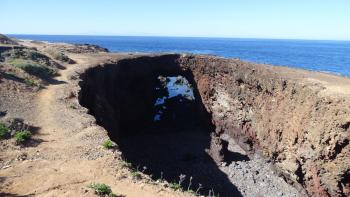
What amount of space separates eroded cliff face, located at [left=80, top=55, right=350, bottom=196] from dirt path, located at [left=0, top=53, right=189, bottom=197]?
8.09 meters

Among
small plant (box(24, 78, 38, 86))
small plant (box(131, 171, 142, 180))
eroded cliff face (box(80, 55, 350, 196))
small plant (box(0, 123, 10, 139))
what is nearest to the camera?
small plant (box(131, 171, 142, 180))

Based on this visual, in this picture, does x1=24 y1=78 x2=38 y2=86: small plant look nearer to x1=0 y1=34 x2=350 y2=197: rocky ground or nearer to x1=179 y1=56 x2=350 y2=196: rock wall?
x1=0 y1=34 x2=350 y2=197: rocky ground

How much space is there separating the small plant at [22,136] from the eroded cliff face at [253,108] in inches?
391

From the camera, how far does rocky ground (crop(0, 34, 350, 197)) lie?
14.9m

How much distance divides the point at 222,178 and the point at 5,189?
21.5 m

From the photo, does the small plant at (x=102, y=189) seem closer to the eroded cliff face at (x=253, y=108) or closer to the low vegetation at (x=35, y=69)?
the eroded cliff face at (x=253, y=108)

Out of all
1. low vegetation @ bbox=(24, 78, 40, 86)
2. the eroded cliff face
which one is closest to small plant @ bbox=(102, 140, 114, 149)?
the eroded cliff face

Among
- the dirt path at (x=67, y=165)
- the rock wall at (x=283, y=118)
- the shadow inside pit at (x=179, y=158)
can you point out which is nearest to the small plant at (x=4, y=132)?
the dirt path at (x=67, y=165)

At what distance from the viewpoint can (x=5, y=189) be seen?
13.8 m

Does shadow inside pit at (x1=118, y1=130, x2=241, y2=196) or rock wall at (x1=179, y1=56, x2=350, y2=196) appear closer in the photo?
rock wall at (x1=179, y1=56, x2=350, y2=196)

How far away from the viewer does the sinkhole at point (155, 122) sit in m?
32.2

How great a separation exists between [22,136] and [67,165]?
394cm

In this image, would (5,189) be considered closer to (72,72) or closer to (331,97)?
(331,97)

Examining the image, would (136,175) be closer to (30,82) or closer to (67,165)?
(67,165)
